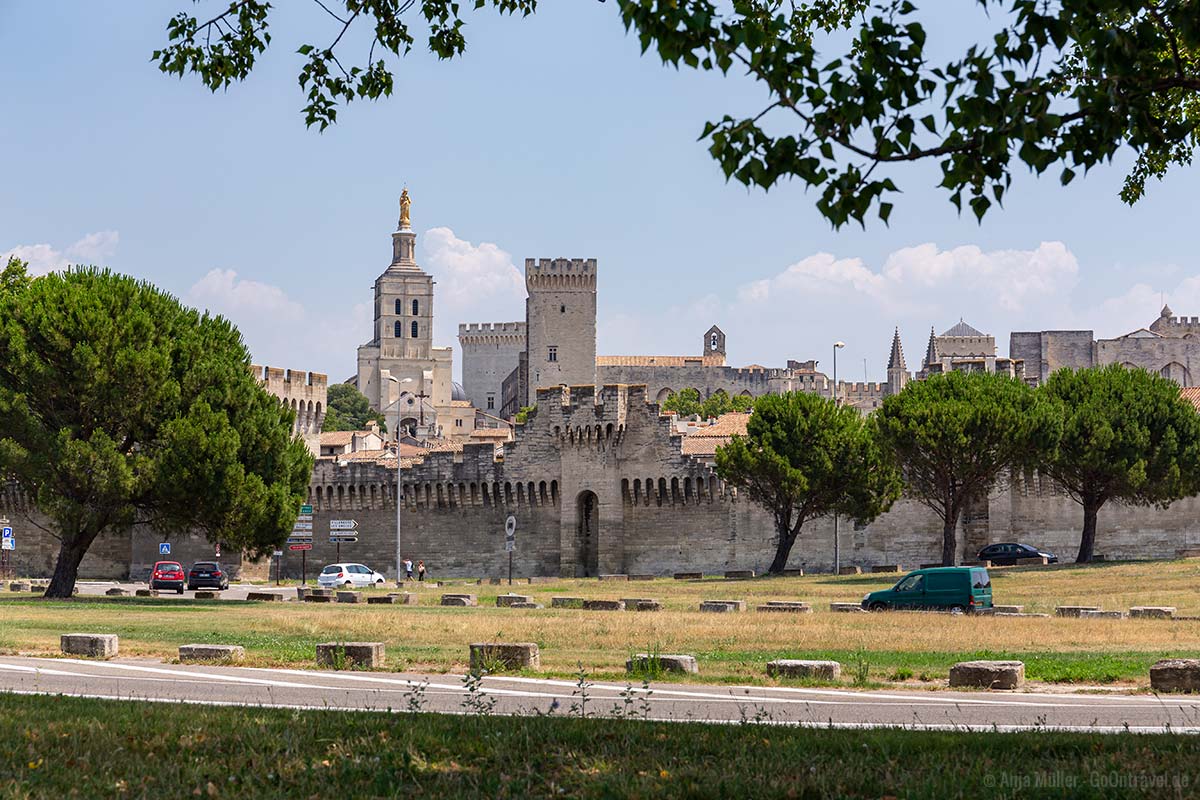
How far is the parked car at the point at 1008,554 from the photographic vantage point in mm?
62969

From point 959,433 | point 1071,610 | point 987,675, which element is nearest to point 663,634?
point 987,675

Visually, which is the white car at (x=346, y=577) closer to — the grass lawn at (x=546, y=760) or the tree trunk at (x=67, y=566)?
the tree trunk at (x=67, y=566)

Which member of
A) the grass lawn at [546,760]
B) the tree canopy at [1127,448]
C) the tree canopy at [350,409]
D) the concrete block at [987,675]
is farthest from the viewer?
the tree canopy at [350,409]

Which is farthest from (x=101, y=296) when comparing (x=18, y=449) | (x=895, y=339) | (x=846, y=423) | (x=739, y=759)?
(x=895, y=339)

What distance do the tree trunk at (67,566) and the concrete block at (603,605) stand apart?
14.3 meters

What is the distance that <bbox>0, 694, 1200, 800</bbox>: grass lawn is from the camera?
30.7 feet

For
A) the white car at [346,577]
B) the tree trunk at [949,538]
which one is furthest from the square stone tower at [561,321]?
the tree trunk at [949,538]

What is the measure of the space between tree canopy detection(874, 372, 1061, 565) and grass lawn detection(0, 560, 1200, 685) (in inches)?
582

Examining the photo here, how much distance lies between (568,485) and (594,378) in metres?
73.9

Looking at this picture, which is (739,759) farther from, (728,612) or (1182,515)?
(1182,515)

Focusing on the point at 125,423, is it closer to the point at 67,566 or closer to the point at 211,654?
the point at 67,566

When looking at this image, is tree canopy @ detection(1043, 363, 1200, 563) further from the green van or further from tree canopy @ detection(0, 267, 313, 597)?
tree canopy @ detection(0, 267, 313, 597)

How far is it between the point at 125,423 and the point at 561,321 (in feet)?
336

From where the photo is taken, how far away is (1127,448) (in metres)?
59.2
